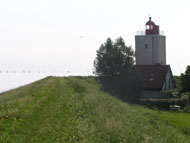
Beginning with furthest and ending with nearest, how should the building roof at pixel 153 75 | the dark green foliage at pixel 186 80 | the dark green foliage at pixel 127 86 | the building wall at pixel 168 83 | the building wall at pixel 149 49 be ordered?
the building wall at pixel 149 49 < the building wall at pixel 168 83 < the building roof at pixel 153 75 < the dark green foliage at pixel 186 80 < the dark green foliage at pixel 127 86

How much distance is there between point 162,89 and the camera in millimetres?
51094

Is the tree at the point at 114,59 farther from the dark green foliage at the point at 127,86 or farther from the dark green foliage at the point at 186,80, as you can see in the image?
the dark green foliage at the point at 186,80

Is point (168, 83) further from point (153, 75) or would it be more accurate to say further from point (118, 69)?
point (118, 69)

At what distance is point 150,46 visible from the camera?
59500 millimetres

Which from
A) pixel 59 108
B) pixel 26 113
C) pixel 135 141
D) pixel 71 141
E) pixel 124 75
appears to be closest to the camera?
pixel 71 141

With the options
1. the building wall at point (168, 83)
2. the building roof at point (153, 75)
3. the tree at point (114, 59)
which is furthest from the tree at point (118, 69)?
the building wall at point (168, 83)

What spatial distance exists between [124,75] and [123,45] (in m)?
7.69

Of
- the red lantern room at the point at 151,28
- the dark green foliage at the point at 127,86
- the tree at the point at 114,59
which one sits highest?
the red lantern room at the point at 151,28

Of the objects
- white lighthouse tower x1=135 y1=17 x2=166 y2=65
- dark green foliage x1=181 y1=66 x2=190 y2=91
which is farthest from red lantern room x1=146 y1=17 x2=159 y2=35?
dark green foliage x1=181 y1=66 x2=190 y2=91

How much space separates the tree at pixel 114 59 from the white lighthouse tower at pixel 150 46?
9.02m

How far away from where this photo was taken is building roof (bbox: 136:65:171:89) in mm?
51541

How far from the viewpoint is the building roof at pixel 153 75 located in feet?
169

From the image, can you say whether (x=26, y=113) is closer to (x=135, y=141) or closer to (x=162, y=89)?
(x=135, y=141)

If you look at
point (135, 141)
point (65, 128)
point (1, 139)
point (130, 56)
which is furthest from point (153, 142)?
point (130, 56)
